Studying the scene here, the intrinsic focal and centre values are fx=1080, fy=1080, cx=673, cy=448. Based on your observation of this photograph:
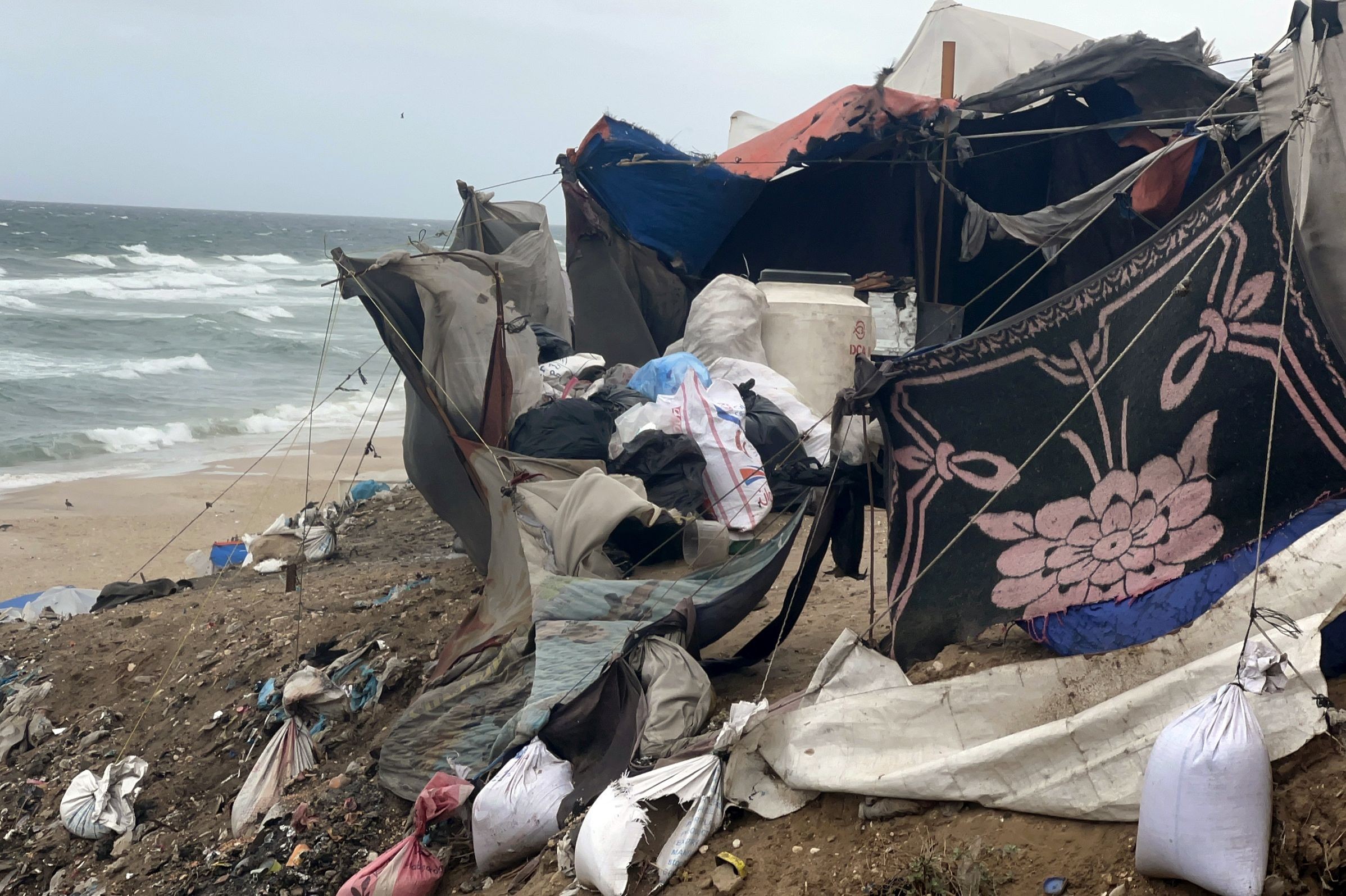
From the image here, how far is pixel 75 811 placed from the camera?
4.37 m

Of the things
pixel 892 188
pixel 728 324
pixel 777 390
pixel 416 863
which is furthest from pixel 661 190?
pixel 416 863

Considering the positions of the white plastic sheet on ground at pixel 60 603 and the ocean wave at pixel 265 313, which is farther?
the ocean wave at pixel 265 313

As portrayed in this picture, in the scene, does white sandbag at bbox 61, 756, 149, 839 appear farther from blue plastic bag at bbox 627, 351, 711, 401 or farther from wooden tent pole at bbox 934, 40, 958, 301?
wooden tent pole at bbox 934, 40, 958, 301

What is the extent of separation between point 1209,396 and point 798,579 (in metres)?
1.63

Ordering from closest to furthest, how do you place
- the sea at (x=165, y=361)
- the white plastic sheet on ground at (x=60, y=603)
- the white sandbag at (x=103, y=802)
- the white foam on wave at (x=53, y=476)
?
the white sandbag at (x=103, y=802) < the white plastic sheet on ground at (x=60, y=603) < the white foam on wave at (x=53, y=476) < the sea at (x=165, y=361)

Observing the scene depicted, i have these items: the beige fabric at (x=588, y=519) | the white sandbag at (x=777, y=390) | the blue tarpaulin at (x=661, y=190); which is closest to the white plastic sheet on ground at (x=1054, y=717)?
the beige fabric at (x=588, y=519)

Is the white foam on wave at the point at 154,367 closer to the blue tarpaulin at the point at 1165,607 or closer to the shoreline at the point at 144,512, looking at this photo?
the shoreline at the point at 144,512

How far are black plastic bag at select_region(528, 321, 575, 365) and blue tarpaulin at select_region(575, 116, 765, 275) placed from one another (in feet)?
4.77

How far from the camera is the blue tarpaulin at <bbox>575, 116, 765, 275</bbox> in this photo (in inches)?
289

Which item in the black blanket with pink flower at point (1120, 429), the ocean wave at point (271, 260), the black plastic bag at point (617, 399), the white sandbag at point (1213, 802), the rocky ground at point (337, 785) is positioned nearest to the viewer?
the white sandbag at point (1213, 802)

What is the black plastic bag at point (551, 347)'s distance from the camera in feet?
21.5

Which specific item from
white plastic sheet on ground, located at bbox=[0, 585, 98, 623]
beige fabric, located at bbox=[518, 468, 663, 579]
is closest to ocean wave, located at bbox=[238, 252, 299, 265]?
white plastic sheet on ground, located at bbox=[0, 585, 98, 623]

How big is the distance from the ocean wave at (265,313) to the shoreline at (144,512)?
13.8m

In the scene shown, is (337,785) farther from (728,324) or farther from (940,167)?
(940,167)
